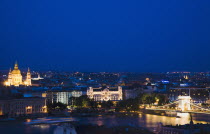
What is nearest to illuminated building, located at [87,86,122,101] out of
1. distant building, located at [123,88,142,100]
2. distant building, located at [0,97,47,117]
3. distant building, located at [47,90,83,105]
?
distant building, located at [123,88,142,100]

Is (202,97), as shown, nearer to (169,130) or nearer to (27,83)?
(27,83)

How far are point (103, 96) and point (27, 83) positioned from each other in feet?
29.3

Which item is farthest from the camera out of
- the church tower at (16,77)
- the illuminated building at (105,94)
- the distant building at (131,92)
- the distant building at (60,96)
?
the church tower at (16,77)

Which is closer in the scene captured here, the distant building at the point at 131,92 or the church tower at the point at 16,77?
the distant building at the point at 131,92

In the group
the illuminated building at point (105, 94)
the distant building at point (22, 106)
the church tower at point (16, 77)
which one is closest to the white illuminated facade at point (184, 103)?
the distant building at point (22, 106)

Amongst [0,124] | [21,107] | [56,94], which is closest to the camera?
[0,124]

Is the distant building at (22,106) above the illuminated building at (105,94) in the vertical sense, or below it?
below

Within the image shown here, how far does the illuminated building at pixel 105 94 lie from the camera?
129ft

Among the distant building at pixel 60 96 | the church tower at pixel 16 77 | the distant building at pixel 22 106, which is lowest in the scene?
the distant building at pixel 22 106

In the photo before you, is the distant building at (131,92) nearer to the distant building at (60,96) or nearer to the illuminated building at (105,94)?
the illuminated building at (105,94)

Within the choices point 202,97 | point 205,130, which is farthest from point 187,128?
point 202,97

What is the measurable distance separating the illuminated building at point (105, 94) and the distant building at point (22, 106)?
10.2 meters

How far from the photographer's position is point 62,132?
11070 mm

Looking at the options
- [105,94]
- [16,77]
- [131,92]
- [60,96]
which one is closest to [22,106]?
[60,96]
